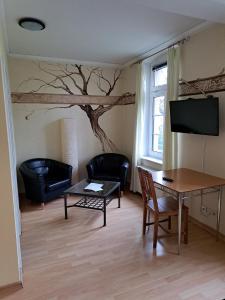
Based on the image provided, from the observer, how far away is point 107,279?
6.93 feet

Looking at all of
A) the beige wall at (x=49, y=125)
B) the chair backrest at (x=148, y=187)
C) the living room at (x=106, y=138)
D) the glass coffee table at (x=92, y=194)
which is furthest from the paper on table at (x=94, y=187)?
the beige wall at (x=49, y=125)

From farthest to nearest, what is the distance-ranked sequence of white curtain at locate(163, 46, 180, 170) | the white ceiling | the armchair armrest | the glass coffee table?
1. the armchair armrest
2. white curtain at locate(163, 46, 180, 170)
3. the glass coffee table
4. the white ceiling

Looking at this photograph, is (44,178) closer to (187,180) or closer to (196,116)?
(187,180)

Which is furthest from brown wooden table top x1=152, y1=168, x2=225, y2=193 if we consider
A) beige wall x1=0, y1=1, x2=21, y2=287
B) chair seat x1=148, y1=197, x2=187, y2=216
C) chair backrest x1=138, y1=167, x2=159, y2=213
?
beige wall x1=0, y1=1, x2=21, y2=287

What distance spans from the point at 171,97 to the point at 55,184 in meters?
2.41

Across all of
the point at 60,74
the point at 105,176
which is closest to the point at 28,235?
the point at 105,176

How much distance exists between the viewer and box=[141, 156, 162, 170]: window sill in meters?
3.94

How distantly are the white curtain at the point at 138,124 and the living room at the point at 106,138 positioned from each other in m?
0.02

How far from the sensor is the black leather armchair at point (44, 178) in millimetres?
3732

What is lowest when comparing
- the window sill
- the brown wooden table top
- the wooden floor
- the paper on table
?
the wooden floor

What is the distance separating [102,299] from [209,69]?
2.82 m

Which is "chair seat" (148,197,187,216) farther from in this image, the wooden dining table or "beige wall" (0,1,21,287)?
"beige wall" (0,1,21,287)

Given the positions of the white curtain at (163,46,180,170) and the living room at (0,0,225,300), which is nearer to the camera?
the living room at (0,0,225,300)

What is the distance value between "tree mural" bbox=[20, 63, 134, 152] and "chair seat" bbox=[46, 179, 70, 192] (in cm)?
139
